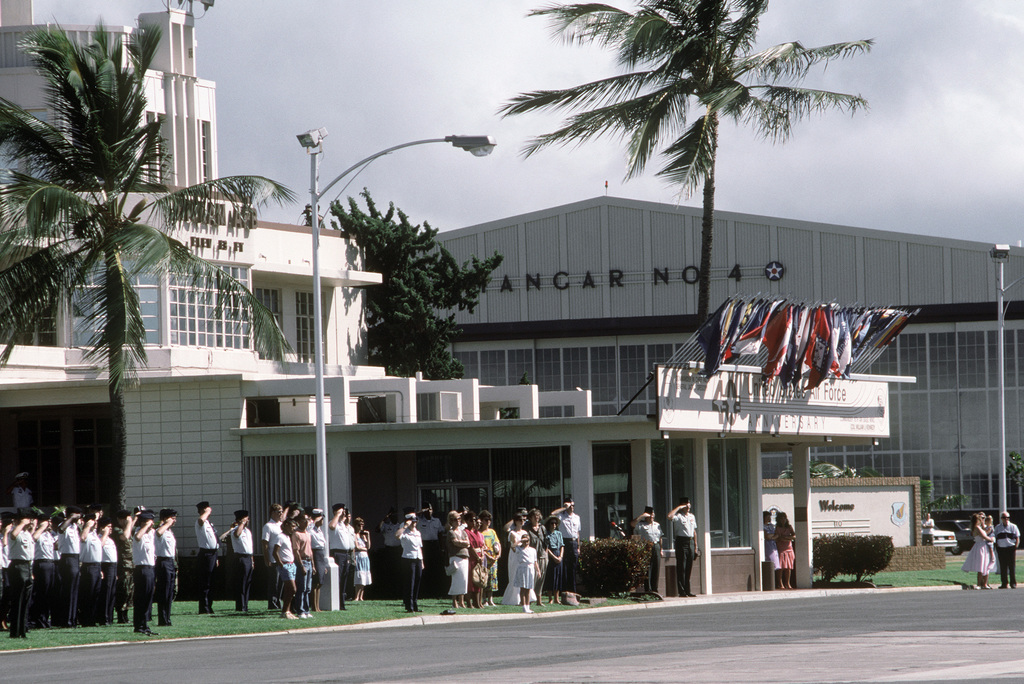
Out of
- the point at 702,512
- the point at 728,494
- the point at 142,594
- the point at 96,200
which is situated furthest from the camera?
the point at 728,494

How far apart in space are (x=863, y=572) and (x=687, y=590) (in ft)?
22.8

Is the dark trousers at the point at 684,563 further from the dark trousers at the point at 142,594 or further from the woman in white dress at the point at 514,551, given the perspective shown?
the dark trousers at the point at 142,594

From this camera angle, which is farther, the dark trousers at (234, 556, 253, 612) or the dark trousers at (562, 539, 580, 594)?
the dark trousers at (562, 539, 580, 594)

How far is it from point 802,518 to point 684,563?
642 centimetres

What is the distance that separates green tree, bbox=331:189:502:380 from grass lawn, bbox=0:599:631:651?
17.8 m

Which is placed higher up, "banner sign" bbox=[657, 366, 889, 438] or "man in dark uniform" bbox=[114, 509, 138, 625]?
"banner sign" bbox=[657, 366, 889, 438]

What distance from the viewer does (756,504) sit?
2964cm

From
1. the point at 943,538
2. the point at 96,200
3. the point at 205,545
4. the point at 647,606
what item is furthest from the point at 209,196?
the point at 943,538

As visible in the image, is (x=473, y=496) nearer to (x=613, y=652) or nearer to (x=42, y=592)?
(x=42, y=592)

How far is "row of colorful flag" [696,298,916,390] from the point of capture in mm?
26438

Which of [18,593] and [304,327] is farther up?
[304,327]

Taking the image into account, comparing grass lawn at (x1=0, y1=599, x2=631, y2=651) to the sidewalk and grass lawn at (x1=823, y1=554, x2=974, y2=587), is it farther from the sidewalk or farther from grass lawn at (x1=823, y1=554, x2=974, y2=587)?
grass lawn at (x1=823, y1=554, x2=974, y2=587)

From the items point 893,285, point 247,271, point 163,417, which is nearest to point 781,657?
point 163,417

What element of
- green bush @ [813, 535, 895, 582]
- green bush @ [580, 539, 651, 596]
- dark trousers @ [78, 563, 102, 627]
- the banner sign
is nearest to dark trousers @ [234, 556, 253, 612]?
dark trousers @ [78, 563, 102, 627]
